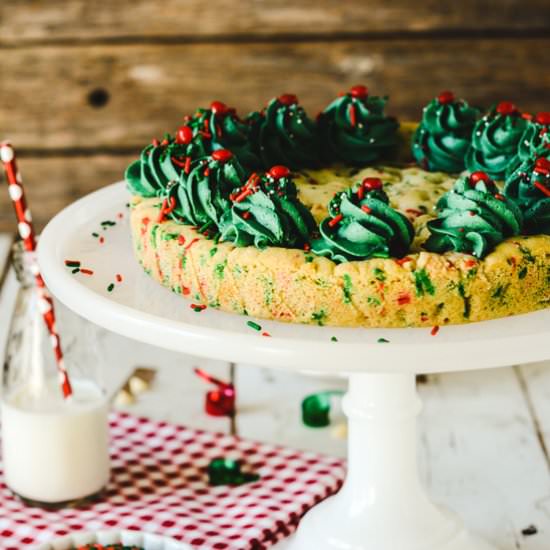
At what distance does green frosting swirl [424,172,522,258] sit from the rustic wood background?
180 centimetres

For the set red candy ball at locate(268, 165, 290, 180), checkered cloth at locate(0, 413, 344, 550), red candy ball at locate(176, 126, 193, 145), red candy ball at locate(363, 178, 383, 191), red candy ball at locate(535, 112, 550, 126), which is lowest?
checkered cloth at locate(0, 413, 344, 550)

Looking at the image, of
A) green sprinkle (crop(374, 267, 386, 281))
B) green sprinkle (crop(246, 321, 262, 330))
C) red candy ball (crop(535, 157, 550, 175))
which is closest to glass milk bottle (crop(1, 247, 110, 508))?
green sprinkle (crop(246, 321, 262, 330))

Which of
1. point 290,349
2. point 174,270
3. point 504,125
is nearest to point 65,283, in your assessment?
point 174,270

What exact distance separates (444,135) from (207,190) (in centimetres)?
52

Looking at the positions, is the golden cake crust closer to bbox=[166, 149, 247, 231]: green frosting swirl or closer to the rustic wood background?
bbox=[166, 149, 247, 231]: green frosting swirl

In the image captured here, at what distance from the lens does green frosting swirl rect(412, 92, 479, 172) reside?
1802 mm

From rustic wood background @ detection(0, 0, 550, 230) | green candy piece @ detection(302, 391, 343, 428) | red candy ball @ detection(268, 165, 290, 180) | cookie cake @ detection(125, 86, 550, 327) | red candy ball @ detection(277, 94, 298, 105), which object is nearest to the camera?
cookie cake @ detection(125, 86, 550, 327)

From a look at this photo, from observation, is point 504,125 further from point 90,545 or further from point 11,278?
point 11,278

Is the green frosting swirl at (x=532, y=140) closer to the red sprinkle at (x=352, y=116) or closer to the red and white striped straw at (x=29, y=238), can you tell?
the red sprinkle at (x=352, y=116)

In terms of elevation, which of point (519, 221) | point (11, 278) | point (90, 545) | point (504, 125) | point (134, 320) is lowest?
point (90, 545)

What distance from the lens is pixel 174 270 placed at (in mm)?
1461

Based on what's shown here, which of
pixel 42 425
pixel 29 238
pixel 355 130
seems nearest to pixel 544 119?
pixel 355 130

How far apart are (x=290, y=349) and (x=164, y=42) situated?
213cm

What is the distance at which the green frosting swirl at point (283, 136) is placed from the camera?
1.79m
